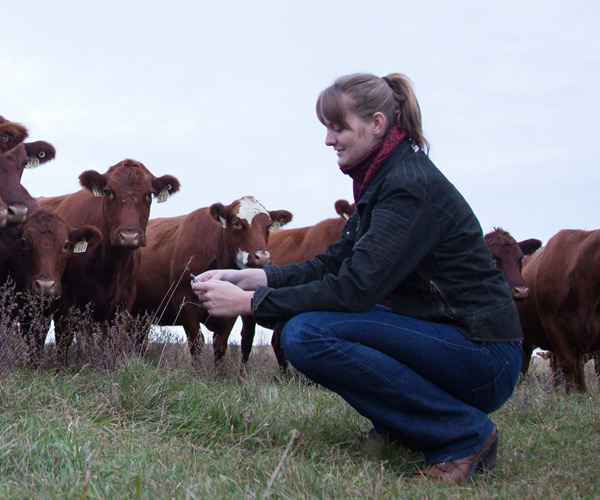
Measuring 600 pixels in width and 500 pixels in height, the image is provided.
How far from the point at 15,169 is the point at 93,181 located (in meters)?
0.90

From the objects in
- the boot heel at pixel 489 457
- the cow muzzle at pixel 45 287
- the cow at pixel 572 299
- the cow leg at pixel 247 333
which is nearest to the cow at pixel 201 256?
the cow leg at pixel 247 333

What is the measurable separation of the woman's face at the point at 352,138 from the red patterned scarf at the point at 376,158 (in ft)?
0.09

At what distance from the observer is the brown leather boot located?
346cm

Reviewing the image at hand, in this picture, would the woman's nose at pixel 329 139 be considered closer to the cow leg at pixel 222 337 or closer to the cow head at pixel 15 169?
the cow head at pixel 15 169

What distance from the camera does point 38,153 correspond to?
8.55m

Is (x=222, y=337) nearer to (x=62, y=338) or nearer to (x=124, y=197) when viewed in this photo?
(x=124, y=197)

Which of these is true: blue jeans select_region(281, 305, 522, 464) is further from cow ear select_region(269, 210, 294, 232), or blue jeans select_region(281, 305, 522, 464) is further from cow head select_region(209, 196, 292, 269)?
cow ear select_region(269, 210, 294, 232)

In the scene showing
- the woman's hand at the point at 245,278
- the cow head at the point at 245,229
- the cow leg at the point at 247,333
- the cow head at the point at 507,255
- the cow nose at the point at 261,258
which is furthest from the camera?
the cow leg at the point at 247,333

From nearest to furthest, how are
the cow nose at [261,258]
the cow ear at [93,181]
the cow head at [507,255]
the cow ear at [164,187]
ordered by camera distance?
the cow ear at [93,181], the cow ear at [164,187], the cow nose at [261,258], the cow head at [507,255]

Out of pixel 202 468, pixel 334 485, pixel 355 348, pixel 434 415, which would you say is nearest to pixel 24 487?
pixel 202 468

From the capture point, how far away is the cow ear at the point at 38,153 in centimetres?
848

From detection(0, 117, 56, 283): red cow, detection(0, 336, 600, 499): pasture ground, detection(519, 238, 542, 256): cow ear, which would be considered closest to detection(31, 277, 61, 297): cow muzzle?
detection(0, 117, 56, 283): red cow

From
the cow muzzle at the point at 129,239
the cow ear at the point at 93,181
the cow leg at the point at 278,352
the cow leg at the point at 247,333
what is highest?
the cow ear at the point at 93,181

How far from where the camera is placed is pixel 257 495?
9.35 feet
